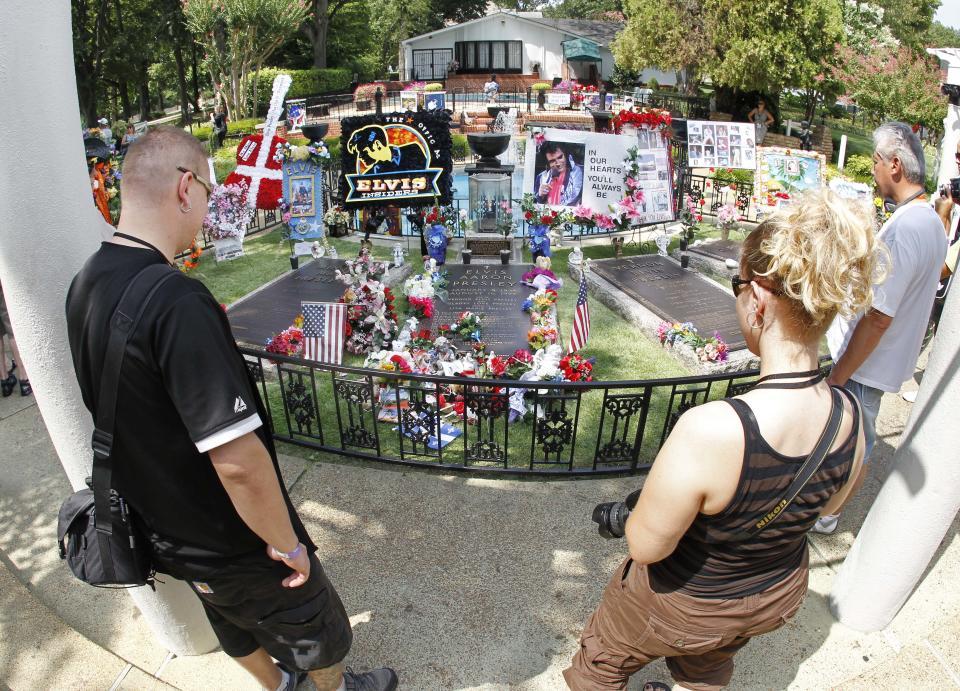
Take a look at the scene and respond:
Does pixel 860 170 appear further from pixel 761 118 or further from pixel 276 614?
pixel 276 614

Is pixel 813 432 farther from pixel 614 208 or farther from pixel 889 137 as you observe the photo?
pixel 614 208

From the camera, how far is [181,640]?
9.65ft

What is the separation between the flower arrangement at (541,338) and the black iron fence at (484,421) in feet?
2.22

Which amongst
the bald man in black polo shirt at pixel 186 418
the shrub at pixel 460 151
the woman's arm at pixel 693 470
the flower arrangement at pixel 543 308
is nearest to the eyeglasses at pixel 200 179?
the bald man in black polo shirt at pixel 186 418

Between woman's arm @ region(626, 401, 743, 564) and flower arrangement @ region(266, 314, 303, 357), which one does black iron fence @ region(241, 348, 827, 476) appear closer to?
flower arrangement @ region(266, 314, 303, 357)

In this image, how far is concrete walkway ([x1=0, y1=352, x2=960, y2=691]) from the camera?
9.68ft

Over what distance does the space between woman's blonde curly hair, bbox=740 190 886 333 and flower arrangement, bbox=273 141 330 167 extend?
27.6ft

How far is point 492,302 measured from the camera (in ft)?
25.0

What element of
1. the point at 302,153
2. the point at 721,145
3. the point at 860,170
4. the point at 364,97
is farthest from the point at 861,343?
the point at 364,97

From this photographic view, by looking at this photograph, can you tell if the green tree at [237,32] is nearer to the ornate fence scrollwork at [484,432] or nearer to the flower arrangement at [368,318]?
the flower arrangement at [368,318]

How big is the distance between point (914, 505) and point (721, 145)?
9104 mm

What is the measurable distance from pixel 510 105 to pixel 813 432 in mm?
30258

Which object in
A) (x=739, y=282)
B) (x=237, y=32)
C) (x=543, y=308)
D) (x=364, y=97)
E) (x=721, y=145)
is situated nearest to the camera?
(x=739, y=282)

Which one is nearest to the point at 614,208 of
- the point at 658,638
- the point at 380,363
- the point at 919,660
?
the point at 380,363
